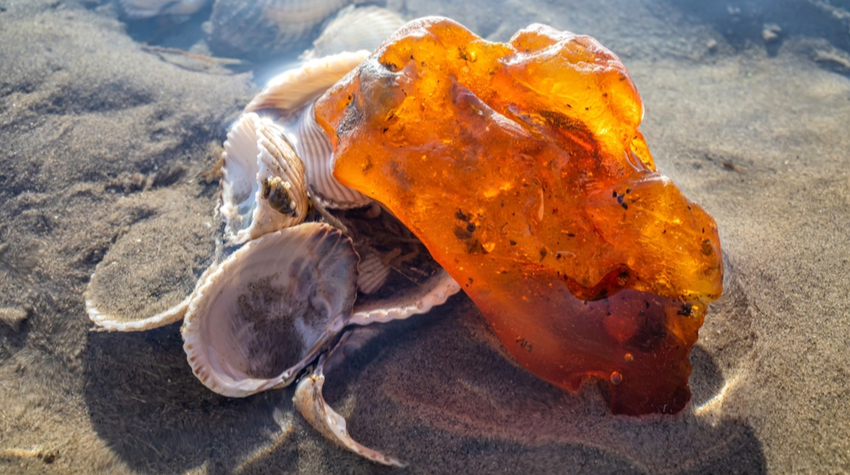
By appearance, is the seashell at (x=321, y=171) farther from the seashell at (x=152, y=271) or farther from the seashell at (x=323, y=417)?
the seashell at (x=323, y=417)

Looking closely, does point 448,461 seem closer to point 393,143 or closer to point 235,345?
point 235,345

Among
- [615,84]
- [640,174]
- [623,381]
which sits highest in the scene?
[615,84]

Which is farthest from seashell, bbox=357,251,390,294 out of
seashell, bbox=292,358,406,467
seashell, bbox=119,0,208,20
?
seashell, bbox=119,0,208,20

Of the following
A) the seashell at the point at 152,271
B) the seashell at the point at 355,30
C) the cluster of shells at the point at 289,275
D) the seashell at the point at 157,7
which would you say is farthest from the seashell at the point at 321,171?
the seashell at the point at 157,7

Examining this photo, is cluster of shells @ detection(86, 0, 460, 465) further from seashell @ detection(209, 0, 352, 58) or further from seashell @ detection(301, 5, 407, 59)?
seashell @ detection(209, 0, 352, 58)

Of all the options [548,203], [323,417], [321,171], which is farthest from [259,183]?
[548,203]

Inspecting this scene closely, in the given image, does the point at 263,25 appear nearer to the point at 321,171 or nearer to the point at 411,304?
the point at 321,171

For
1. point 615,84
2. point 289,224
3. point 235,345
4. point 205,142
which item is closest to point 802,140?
point 615,84
